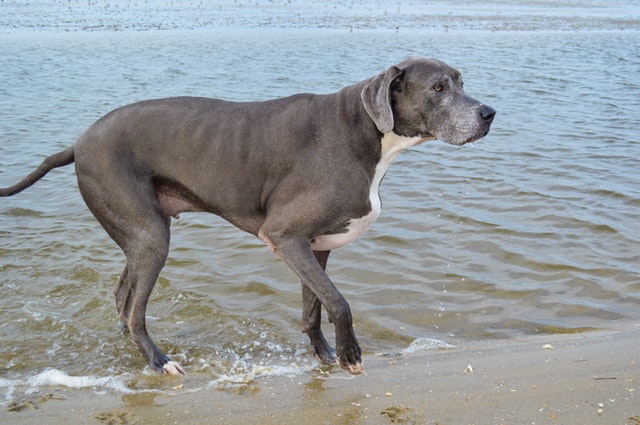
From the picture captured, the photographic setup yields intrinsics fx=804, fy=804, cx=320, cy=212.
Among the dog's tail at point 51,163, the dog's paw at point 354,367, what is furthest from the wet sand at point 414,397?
the dog's tail at point 51,163

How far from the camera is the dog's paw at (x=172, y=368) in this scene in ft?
14.2

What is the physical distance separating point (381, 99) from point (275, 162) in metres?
0.66

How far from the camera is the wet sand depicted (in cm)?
362

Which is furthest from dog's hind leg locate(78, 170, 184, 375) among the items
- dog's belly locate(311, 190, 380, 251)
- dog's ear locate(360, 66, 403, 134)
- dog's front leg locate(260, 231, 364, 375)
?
dog's ear locate(360, 66, 403, 134)

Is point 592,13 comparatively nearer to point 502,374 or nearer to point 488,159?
point 488,159

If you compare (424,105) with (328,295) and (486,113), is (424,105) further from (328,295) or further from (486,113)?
(328,295)

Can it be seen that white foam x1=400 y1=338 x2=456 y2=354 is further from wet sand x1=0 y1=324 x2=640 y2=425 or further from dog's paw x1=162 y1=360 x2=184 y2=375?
dog's paw x1=162 y1=360 x2=184 y2=375

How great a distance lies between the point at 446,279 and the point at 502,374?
1.60 meters

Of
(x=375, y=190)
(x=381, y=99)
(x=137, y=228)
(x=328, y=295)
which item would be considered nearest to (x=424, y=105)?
(x=381, y=99)

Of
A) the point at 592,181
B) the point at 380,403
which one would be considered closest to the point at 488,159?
the point at 592,181

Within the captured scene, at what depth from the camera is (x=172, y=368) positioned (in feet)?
14.2

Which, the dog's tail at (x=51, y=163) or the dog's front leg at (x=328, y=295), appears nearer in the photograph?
the dog's front leg at (x=328, y=295)

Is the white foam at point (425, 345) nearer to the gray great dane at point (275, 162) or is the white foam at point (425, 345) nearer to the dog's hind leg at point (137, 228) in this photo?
the gray great dane at point (275, 162)

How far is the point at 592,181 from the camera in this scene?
7.56 meters
